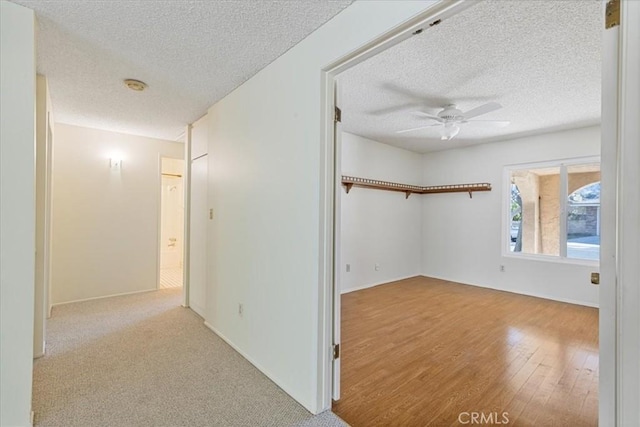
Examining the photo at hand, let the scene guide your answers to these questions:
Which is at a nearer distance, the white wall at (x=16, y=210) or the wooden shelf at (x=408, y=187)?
the white wall at (x=16, y=210)

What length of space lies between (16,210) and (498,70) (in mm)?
3691

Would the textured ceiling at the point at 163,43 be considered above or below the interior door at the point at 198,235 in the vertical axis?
above

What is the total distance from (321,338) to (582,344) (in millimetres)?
2883

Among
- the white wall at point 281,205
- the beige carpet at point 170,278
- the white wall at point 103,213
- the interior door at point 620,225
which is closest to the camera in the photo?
the interior door at point 620,225

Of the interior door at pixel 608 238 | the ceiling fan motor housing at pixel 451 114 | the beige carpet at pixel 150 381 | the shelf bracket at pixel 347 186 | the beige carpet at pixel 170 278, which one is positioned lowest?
the beige carpet at pixel 170 278

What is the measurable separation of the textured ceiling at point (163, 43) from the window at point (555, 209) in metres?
4.70

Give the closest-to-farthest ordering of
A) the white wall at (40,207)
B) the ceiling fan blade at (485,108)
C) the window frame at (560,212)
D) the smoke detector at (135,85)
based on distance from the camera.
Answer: the white wall at (40,207)
the smoke detector at (135,85)
the ceiling fan blade at (485,108)
the window frame at (560,212)

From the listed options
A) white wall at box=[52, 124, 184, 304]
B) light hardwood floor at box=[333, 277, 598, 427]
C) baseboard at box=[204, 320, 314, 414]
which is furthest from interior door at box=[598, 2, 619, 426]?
white wall at box=[52, 124, 184, 304]

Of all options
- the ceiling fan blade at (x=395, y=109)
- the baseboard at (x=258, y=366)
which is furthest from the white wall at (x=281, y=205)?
the ceiling fan blade at (x=395, y=109)

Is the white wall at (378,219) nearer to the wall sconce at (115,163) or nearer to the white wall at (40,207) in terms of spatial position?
the white wall at (40,207)

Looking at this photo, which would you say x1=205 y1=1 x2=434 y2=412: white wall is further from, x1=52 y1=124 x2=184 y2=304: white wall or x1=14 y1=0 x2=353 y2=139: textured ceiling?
x1=52 y1=124 x2=184 y2=304: white wall

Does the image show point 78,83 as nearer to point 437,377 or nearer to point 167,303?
point 167,303

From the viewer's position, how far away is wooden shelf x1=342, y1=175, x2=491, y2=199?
4.77 metres

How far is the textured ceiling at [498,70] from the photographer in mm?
1938
